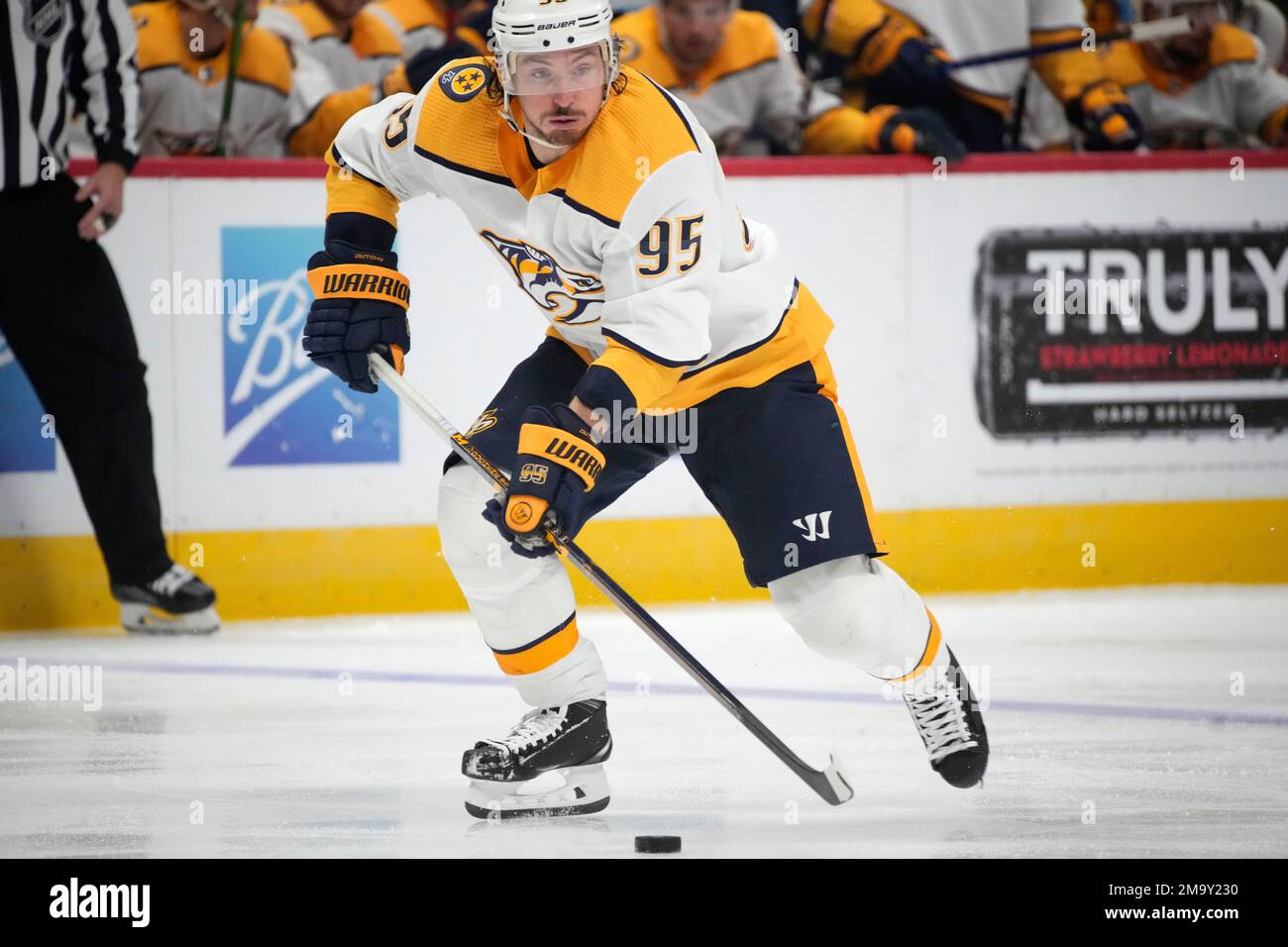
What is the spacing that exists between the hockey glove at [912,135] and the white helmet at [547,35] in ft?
8.25

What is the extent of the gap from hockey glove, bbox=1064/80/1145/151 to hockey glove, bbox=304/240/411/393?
319 centimetres

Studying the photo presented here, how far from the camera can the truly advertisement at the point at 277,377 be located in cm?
456

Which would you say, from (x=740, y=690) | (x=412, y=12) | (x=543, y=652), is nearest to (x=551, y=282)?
(x=543, y=652)

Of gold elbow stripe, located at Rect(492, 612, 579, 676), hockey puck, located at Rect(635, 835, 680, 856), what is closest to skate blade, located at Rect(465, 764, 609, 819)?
gold elbow stripe, located at Rect(492, 612, 579, 676)

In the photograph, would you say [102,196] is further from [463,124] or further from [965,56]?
[965,56]

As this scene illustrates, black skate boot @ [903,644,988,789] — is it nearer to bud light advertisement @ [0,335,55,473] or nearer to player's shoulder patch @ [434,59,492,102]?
player's shoulder patch @ [434,59,492,102]

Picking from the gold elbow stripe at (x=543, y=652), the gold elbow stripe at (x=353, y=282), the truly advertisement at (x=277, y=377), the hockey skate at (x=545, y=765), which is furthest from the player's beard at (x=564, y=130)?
the truly advertisement at (x=277, y=377)

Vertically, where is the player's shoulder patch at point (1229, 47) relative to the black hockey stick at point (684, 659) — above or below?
above

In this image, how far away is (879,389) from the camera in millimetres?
4863

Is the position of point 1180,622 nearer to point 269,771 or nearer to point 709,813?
point 709,813

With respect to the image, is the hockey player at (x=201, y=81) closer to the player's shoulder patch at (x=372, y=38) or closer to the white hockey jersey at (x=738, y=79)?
the player's shoulder patch at (x=372, y=38)

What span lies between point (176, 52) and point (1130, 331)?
9.19ft

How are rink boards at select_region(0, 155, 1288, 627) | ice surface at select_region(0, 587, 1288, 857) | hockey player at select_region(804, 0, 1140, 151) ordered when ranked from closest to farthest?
ice surface at select_region(0, 587, 1288, 857), rink boards at select_region(0, 155, 1288, 627), hockey player at select_region(804, 0, 1140, 151)

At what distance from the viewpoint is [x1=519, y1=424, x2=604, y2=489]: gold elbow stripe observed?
2.42 m
